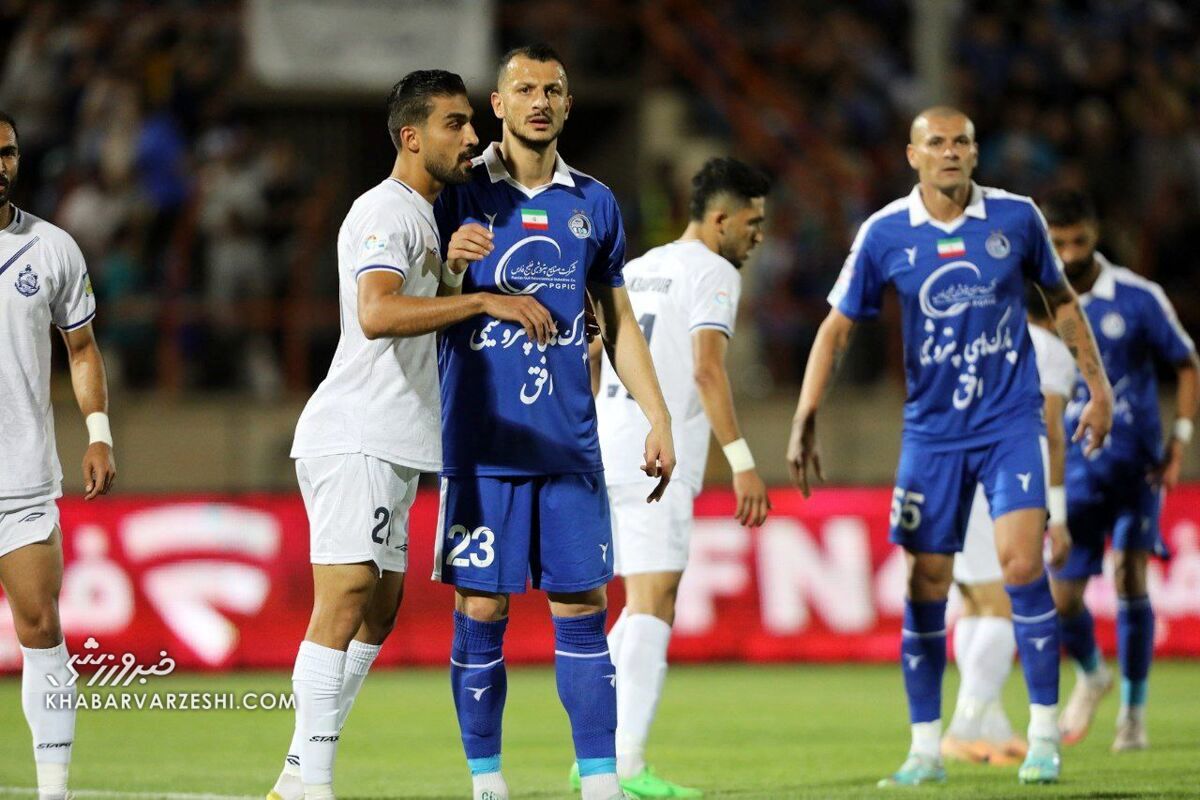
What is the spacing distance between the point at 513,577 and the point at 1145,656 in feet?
14.3

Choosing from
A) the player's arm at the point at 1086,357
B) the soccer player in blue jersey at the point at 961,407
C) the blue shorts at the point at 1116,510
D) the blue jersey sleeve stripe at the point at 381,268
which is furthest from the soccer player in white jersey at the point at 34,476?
the blue shorts at the point at 1116,510

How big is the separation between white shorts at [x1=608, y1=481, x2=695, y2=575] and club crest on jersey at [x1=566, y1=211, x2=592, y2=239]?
5.17 feet

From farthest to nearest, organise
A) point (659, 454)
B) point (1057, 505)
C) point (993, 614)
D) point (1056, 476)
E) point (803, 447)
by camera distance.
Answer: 1. point (993, 614)
2. point (1057, 505)
3. point (1056, 476)
4. point (803, 447)
5. point (659, 454)

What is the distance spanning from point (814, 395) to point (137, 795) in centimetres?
315

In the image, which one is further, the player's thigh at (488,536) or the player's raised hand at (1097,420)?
the player's raised hand at (1097,420)

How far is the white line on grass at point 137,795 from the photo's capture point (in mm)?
7039

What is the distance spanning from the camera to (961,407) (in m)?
7.48

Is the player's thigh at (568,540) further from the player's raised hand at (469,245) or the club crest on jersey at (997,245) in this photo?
the club crest on jersey at (997,245)

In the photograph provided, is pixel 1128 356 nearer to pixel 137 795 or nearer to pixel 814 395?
pixel 814 395

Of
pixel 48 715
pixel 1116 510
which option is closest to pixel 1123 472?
pixel 1116 510

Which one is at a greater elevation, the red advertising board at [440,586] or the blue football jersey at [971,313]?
the blue football jersey at [971,313]

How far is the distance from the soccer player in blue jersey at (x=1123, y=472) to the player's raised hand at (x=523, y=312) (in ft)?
13.0

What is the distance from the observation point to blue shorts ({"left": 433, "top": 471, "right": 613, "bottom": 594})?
19.9ft

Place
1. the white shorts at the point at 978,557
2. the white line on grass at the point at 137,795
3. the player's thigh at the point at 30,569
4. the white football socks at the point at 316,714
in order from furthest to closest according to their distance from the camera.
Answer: the white shorts at the point at 978,557
the white line on grass at the point at 137,795
the player's thigh at the point at 30,569
the white football socks at the point at 316,714
